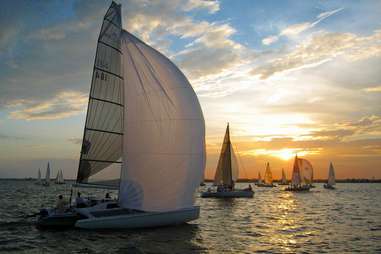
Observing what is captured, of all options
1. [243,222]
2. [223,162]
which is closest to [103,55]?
[243,222]

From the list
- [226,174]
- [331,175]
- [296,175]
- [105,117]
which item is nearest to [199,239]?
[105,117]

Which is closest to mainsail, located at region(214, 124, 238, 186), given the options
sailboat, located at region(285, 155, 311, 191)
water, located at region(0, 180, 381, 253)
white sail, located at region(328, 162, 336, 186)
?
sailboat, located at region(285, 155, 311, 191)

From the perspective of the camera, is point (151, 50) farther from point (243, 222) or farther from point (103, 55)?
point (243, 222)

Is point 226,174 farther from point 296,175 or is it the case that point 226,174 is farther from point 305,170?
point 305,170

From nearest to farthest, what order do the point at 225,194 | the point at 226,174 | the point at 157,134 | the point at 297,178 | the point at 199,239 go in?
the point at 199,239
the point at 157,134
the point at 225,194
the point at 226,174
the point at 297,178

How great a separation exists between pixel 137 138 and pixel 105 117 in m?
2.28

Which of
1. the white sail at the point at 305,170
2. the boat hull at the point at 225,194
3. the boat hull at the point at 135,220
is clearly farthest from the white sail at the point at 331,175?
the boat hull at the point at 135,220

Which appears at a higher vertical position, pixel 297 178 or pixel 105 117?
pixel 105 117

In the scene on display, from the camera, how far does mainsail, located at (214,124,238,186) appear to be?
64312 millimetres

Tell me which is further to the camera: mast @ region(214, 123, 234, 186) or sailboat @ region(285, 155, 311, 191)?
sailboat @ region(285, 155, 311, 191)

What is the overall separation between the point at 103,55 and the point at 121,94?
8.50 ft

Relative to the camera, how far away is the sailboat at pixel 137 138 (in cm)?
2328

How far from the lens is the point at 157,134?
78.1ft

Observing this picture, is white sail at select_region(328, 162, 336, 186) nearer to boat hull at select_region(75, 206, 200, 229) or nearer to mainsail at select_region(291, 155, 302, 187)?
mainsail at select_region(291, 155, 302, 187)
